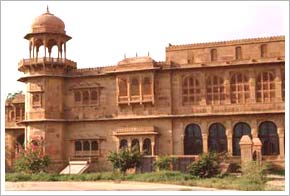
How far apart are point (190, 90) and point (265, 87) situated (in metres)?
4.27

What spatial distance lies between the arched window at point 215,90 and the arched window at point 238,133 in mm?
1683

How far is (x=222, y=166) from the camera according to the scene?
1081 inches

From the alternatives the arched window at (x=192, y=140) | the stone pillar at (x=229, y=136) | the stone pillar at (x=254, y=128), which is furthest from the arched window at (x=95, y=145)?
the stone pillar at (x=254, y=128)

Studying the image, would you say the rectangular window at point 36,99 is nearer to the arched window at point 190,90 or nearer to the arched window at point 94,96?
the arched window at point 94,96

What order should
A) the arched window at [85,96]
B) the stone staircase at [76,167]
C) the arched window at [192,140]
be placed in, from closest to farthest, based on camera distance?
1. the arched window at [192,140]
2. the stone staircase at [76,167]
3. the arched window at [85,96]

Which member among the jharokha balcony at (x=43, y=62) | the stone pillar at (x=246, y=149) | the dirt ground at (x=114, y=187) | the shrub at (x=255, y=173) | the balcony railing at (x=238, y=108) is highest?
the jharokha balcony at (x=43, y=62)

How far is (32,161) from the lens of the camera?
96.8 feet

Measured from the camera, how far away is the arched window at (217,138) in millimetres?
29984

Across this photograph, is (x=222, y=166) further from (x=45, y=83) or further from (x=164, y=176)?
(x=45, y=83)

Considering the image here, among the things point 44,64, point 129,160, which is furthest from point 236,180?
point 44,64

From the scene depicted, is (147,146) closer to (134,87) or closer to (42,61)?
(134,87)

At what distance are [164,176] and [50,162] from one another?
8791 mm

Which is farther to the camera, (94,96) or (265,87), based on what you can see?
(94,96)

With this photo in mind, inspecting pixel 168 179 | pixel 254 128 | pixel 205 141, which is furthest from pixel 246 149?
pixel 168 179
